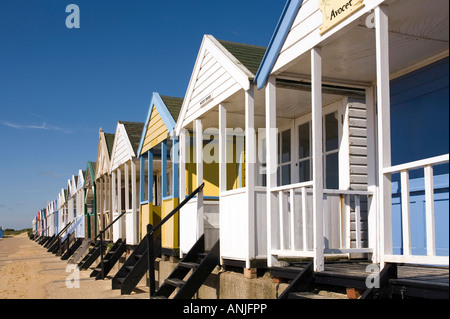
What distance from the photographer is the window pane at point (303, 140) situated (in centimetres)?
845

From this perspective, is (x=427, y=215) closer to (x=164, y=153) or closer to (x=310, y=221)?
(x=310, y=221)

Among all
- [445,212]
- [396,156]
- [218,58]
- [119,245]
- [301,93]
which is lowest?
[119,245]

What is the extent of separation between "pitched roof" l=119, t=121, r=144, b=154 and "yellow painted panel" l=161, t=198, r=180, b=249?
3757mm

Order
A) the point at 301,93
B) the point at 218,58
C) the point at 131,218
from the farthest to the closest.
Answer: the point at 131,218
the point at 218,58
the point at 301,93

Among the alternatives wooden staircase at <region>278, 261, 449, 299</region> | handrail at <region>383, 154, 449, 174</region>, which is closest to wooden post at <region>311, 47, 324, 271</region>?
wooden staircase at <region>278, 261, 449, 299</region>

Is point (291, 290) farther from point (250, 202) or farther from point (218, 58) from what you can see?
point (218, 58)

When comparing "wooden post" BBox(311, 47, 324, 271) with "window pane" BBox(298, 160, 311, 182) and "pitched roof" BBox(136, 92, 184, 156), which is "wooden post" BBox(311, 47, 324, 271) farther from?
"pitched roof" BBox(136, 92, 184, 156)

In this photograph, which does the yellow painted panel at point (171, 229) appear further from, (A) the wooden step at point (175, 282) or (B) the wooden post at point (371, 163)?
(B) the wooden post at point (371, 163)

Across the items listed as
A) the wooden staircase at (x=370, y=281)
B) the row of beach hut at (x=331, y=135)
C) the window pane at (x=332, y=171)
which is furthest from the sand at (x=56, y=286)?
the wooden staircase at (x=370, y=281)

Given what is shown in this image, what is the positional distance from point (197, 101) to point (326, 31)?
4138mm

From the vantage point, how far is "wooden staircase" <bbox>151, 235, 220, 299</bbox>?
7113 millimetres

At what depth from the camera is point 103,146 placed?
61.0 ft

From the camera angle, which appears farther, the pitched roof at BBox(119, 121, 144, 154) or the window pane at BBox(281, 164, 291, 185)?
the pitched roof at BBox(119, 121, 144, 154)

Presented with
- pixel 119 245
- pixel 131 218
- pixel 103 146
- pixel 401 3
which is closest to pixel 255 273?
pixel 401 3
